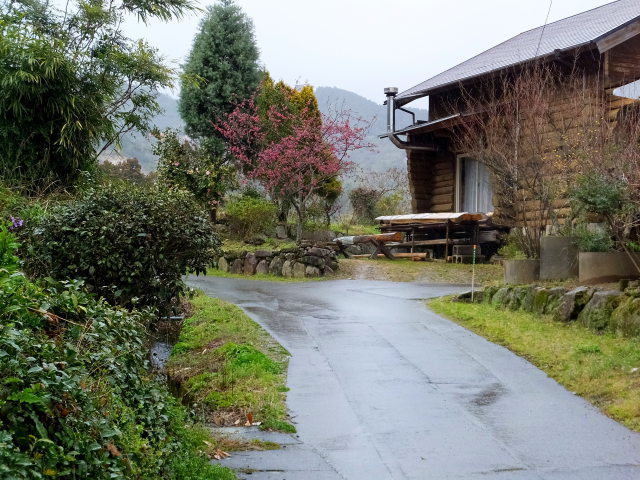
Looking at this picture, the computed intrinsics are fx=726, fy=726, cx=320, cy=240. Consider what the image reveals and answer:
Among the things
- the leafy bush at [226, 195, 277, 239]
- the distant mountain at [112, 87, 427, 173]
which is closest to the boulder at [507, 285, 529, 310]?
the leafy bush at [226, 195, 277, 239]

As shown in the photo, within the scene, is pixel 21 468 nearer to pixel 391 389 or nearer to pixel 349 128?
pixel 391 389

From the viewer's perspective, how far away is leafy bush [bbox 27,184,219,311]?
26.5ft

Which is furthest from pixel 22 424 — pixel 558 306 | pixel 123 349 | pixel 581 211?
pixel 581 211

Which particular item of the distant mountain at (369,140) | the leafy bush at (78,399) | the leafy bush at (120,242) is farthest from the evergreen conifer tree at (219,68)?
the leafy bush at (78,399)

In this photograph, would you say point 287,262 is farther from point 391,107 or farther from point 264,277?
point 391,107

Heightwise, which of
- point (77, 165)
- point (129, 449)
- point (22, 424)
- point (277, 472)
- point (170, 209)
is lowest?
point (277, 472)

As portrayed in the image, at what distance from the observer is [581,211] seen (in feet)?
39.6

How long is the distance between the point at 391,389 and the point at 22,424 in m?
4.89

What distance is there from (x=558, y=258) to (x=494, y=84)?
8.19 meters

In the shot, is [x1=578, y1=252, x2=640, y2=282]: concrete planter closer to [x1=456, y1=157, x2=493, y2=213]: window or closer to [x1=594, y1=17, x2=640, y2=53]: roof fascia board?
[x1=594, y1=17, x2=640, y2=53]: roof fascia board

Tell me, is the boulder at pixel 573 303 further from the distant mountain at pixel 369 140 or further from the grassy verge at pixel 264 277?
the distant mountain at pixel 369 140

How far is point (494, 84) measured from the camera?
19.3 metres

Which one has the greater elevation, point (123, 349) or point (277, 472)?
point (123, 349)

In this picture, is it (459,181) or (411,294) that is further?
(459,181)
